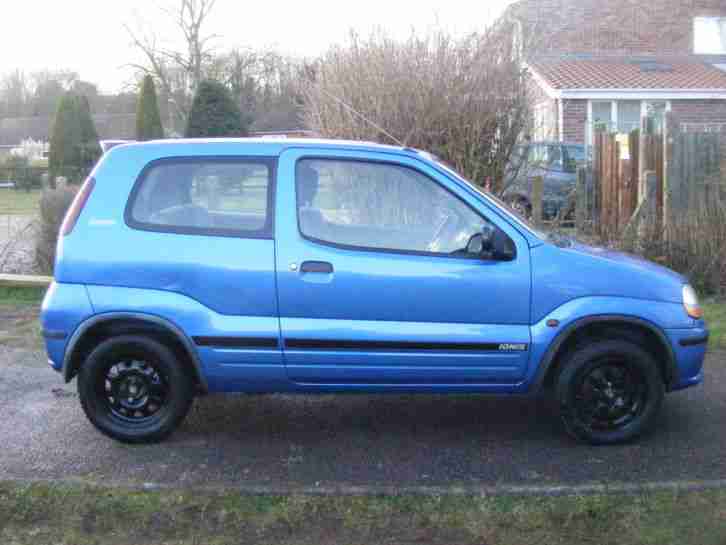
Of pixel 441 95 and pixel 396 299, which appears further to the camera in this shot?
pixel 441 95

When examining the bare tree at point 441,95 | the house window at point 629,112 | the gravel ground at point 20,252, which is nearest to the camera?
the bare tree at point 441,95

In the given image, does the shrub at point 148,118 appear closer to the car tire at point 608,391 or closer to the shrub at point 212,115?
the shrub at point 212,115

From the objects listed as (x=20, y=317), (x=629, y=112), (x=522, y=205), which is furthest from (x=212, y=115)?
(x=20, y=317)

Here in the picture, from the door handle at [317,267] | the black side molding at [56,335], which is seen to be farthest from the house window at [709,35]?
the black side molding at [56,335]

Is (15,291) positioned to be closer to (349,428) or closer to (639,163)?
(349,428)

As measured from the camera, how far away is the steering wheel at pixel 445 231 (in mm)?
5613

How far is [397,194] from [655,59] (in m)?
26.7

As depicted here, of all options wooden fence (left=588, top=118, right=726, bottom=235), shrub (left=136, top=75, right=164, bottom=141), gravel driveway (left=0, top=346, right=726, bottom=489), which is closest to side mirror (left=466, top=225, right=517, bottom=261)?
gravel driveway (left=0, top=346, right=726, bottom=489)

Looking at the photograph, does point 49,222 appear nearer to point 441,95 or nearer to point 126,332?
point 441,95

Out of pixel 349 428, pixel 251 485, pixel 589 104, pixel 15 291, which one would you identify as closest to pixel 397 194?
pixel 349 428

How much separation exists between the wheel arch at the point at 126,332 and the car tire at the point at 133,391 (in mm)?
53

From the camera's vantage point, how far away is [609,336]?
575 cm

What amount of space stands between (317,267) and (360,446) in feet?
3.87

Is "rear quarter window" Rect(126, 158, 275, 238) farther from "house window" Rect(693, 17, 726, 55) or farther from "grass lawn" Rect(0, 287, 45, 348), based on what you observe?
"house window" Rect(693, 17, 726, 55)
